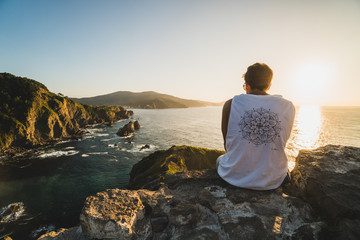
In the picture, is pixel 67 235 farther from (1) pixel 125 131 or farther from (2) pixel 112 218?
(1) pixel 125 131

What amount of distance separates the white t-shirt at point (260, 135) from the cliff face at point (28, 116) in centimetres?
6070

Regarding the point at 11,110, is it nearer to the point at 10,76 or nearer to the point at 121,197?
the point at 10,76

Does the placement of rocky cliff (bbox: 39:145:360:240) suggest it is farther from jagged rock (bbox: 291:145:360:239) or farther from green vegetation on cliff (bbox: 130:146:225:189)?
green vegetation on cliff (bbox: 130:146:225:189)

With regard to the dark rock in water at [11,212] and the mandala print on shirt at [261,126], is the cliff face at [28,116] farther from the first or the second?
the mandala print on shirt at [261,126]

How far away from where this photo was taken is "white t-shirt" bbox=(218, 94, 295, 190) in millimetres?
3021

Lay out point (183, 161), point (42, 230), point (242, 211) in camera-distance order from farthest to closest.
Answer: point (183, 161)
point (42, 230)
point (242, 211)

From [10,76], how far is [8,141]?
2903cm

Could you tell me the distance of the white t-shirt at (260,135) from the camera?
3.02m

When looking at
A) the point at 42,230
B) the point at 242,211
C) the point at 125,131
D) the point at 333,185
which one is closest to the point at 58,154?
the point at 125,131

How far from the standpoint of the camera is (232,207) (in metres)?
3.14

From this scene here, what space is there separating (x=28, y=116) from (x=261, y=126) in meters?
66.0

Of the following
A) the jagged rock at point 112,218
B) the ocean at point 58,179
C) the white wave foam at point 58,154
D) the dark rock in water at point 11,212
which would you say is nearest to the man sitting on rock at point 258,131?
the jagged rock at point 112,218

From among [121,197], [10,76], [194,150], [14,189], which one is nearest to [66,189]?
[14,189]

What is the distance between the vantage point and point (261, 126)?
303 centimetres
